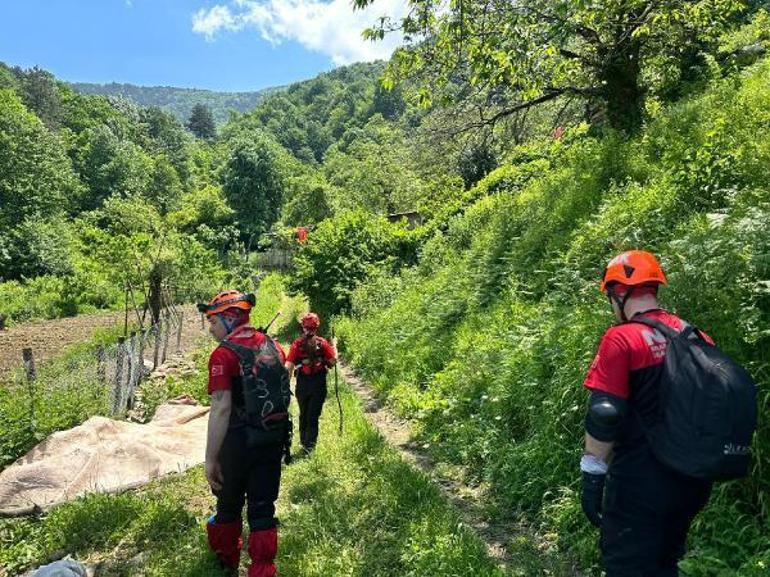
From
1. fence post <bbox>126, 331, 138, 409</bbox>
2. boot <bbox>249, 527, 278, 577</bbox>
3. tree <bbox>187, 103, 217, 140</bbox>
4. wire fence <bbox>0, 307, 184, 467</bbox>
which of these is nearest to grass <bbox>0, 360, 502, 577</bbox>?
boot <bbox>249, 527, 278, 577</bbox>

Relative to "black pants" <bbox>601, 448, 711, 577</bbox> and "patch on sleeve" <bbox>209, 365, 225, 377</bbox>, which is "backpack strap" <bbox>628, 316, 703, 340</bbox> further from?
"patch on sleeve" <bbox>209, 365, 225, 377</bbox>

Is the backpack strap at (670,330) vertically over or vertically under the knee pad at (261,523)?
over

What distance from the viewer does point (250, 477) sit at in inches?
157

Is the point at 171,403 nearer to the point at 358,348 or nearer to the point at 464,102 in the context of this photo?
the point at 358,348

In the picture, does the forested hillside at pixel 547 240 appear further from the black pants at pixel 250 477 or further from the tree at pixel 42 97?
the tree at pixel 42 97

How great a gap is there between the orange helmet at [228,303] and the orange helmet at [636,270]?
2452mm

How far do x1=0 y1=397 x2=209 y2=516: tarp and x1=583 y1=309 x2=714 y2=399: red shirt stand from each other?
17.6 ft

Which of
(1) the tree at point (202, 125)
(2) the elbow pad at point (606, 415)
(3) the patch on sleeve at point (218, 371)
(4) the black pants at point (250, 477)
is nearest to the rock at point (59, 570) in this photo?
(4) the black pants at point (250, 477)

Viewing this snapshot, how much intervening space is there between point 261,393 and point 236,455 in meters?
0.48

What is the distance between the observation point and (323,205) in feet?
121

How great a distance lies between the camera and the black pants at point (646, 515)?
2543 millimetres

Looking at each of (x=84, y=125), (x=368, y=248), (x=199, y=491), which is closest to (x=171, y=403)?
(x=199, y=491)

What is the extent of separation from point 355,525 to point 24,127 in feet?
174

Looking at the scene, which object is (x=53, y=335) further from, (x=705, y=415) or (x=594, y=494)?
(x=705, y=415)
